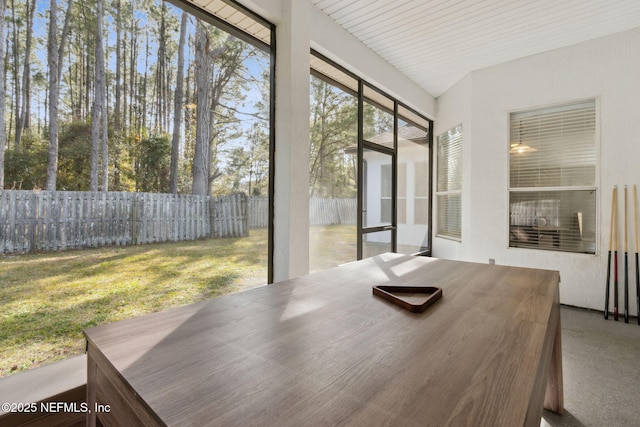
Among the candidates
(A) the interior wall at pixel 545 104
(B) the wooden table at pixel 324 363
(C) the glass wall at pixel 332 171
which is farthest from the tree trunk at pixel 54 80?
(A) the interior wall at pixel 545 104

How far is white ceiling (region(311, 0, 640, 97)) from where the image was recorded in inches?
118

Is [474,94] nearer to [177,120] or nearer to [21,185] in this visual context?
[177,120]

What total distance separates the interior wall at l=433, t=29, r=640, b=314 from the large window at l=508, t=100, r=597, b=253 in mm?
91

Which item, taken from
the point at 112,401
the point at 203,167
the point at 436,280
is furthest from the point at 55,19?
the point at 436,280

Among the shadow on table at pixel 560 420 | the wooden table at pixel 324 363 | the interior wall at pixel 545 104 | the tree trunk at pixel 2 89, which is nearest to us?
the wooden table at pixel 324 363

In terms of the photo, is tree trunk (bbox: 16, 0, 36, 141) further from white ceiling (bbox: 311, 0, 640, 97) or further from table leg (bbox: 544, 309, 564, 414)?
table leg (bbox: 544, 309, 564, 414)

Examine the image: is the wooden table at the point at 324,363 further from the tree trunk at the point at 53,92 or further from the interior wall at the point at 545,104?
the interior wall at the point at 545,104

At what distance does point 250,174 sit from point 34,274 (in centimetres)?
154

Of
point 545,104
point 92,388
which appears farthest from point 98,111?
point 545,104

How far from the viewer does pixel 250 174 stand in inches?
108

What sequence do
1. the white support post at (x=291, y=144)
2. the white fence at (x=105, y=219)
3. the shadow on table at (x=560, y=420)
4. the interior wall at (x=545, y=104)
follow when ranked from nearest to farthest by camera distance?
the white fence at (x=105, y=219)
the shadow on table at (x=560, y=420)
the white support post at (x=291, y=144)
the interior wall at (x=545, y=104)

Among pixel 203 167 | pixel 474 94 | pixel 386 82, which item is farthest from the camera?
pixel 474 94

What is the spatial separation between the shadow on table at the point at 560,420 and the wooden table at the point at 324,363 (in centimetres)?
99

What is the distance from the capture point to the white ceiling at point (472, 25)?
2986mm
